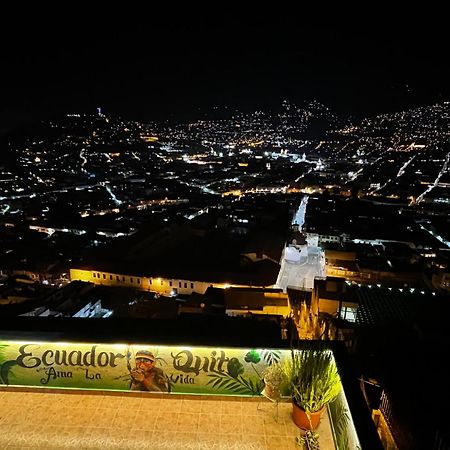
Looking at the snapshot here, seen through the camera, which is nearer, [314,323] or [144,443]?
[144,443]

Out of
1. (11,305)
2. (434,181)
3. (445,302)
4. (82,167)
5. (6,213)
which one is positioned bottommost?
(445,302)

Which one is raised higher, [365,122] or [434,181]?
[365,122]

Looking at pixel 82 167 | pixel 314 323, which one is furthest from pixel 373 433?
pixel 82 167

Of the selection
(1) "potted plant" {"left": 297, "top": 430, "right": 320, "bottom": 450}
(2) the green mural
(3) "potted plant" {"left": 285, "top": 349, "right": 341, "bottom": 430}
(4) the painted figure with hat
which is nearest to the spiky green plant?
(3) "potted plant" {"left": 285, "top": 349, "right": 341, "bottom": 430}

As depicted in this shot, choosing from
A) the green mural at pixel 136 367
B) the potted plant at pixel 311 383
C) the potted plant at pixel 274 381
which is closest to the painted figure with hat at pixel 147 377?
the green mural at pixel 136 367

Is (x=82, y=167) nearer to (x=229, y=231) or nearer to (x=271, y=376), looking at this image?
(x=229, y=231)

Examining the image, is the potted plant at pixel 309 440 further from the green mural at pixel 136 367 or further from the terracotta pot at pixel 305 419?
the green mural at pixel 136 367

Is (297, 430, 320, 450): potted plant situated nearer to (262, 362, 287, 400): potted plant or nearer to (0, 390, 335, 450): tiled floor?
(0, 390, 335, 450): tiled floor
